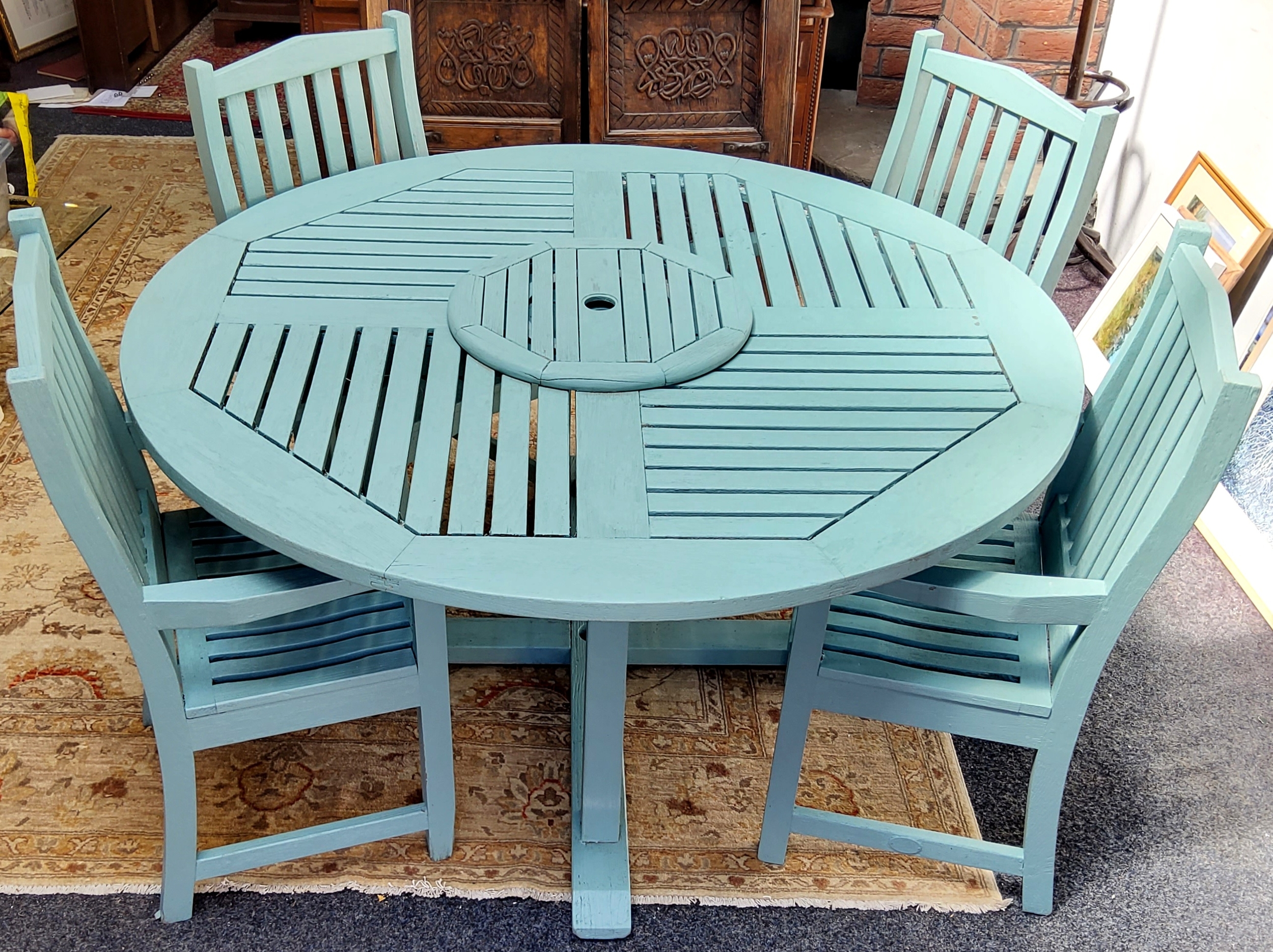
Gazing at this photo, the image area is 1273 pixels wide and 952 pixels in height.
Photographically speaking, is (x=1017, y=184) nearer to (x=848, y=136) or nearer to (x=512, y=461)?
(x=512, y=461)

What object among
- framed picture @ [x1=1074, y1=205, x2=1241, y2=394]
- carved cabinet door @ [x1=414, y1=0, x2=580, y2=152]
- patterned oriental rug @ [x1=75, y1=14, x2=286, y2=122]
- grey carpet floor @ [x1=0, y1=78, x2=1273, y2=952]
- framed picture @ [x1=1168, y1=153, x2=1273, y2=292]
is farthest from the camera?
patterned oriental rug @ [x1=75, y1=14, x2=286, y2=122]

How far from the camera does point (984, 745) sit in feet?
6.73

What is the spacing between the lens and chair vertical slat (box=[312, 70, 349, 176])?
2209 mm

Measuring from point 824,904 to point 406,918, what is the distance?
65cm

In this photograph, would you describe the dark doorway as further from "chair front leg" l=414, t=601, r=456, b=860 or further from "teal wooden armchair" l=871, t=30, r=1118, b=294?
"chair front leg" l=414, t=601, r=456, b=860

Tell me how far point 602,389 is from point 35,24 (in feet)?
14.8

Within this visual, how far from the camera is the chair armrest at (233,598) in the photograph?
1345mm

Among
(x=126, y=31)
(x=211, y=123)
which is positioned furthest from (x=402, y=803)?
(x=126, y=31)

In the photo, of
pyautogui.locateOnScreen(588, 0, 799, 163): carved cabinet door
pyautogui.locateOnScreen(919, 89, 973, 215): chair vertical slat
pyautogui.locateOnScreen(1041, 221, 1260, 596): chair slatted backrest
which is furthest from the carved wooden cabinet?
pyautogui.locateOnScreen(1041, 221, 1260, 596): chair slatted backrest

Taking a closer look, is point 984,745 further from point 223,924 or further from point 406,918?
point 223,924

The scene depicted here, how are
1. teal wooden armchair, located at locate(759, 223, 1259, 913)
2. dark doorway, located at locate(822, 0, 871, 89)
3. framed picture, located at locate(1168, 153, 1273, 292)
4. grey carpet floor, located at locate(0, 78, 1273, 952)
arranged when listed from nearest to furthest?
1. teal wooden armchair, located at locate(759, 223, 1259, 913)
2. grey carpet floor, located at locate(0, 78, 1273, 952)
3. framed picture, located at locate(1168, 153, 1273, 292)
4. dark doorway, located at locate(822, 0, 871, 89)

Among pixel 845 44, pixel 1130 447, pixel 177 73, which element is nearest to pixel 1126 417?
pixel 1130 447

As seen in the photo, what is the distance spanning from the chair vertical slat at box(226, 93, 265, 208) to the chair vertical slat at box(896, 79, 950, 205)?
130 centimetres

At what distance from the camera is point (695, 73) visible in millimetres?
3240
